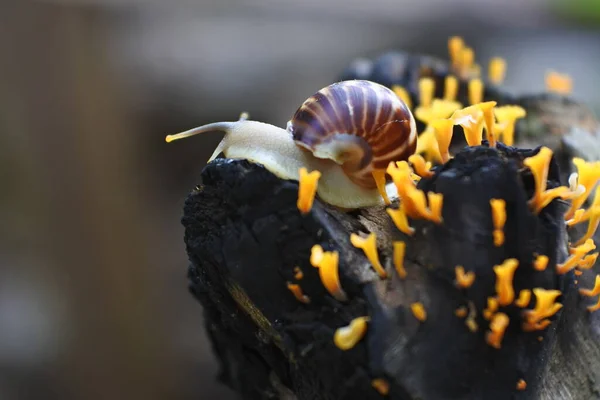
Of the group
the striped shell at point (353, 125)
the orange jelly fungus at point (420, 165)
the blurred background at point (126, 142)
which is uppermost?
the striped shell at point (353, 125)

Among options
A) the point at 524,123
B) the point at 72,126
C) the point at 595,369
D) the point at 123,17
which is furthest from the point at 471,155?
the point at 123,17

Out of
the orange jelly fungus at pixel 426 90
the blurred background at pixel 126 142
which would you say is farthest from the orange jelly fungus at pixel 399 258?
the blurred background at pixel 126 142

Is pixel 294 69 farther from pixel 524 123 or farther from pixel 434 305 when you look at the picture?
pixel 434 305

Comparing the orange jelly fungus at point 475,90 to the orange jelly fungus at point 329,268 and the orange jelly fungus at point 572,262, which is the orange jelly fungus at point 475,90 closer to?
the orange jelly fungus at point 572,262

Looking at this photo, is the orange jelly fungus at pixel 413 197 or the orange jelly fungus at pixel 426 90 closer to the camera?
the orange jelly fungus at pixel 413 197

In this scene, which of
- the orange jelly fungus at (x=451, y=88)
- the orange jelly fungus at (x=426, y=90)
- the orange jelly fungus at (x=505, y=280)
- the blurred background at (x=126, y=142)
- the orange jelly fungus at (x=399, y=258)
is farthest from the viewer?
the blurred background at (x=126, y=142)

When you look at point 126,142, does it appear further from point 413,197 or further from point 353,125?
point 413,197
